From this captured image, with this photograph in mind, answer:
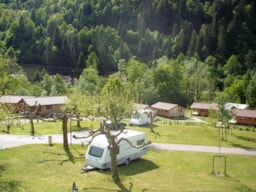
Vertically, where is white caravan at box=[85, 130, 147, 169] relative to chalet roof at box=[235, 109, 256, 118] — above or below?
above

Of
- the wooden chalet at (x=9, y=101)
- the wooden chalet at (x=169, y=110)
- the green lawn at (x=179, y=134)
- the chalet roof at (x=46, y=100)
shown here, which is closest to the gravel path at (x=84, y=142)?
the green lawn at (x=179, y=134)

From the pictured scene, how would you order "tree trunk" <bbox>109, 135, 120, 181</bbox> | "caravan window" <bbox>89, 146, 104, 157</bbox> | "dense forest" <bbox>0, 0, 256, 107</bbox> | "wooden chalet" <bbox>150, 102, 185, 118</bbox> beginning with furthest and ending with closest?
"dense forest" <bbox>0, 0, 256, 107</bbox> < "wooden chalet" <bbox>150, 102, 185, 118</bbox> < "caravan window" <bbox>89, 146, 104, 157</bbox> < "tree trunk" <bbox>109, 135, 120, 181</bbox>

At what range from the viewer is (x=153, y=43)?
126 meters

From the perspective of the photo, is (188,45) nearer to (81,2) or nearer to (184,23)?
(184,23)

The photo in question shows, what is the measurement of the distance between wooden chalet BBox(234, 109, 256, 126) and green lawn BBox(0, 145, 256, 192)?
102 ft

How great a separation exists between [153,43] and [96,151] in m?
107

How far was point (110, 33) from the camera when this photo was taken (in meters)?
133

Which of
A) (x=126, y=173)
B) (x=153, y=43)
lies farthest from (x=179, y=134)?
(x=153, y=43)

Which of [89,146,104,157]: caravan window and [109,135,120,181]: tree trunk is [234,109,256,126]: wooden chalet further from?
[109,135,120,181]: tree trunk

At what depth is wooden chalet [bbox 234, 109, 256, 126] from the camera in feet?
189

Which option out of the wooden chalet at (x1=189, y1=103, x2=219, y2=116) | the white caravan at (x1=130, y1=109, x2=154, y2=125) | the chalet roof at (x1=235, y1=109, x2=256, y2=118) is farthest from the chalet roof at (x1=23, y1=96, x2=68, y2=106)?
the chalet roof at (x1=235, y1=109, x2=256, y2=118)

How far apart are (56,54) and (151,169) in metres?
100

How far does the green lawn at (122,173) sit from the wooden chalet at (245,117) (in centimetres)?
3123

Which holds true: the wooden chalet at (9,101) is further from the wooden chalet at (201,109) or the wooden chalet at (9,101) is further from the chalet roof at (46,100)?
the wooden chalet at (201,109)
